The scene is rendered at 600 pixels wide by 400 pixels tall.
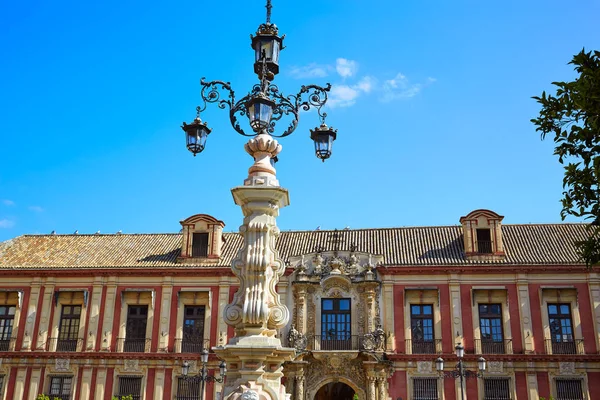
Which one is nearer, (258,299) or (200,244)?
(258,299)

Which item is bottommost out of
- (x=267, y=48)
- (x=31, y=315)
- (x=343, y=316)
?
(x=343, y=316)

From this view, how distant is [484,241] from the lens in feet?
88.3

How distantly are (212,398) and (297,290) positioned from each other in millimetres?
Answer: 5783

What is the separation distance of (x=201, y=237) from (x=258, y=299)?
21.3 metres

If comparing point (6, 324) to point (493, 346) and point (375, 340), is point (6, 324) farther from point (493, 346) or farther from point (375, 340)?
point (493, 346)

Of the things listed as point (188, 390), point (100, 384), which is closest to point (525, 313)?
point (188, 390)

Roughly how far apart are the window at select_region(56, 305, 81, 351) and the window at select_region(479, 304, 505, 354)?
58.5 feet

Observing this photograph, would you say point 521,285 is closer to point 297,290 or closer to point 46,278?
point 297,290

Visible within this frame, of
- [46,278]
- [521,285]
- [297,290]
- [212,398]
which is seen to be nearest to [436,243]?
[521,285]

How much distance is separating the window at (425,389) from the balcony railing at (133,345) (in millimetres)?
11633

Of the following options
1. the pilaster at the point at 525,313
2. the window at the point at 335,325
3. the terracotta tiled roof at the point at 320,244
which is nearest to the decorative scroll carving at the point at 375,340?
the window at the point at 335,325

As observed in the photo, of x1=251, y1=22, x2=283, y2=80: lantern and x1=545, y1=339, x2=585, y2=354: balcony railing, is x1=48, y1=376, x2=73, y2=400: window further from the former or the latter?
x1=251, y1=22, x2=283, y2=80: lantern

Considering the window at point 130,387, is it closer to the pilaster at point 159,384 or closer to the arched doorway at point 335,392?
the pilaster at point 159,384

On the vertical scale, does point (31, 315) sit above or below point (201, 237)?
below
